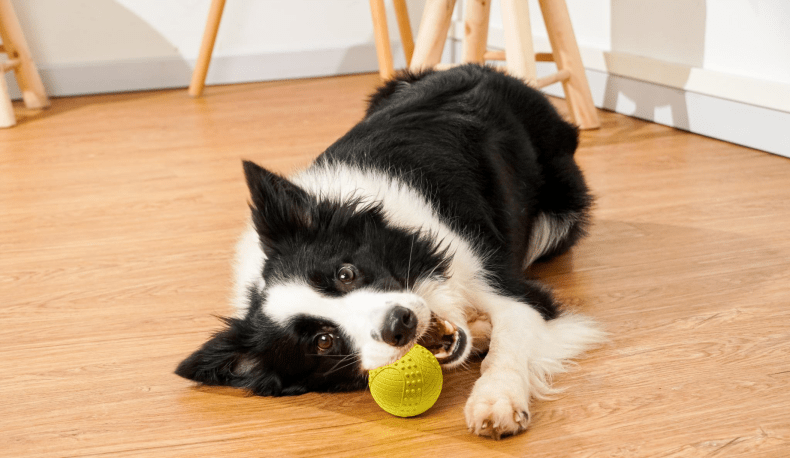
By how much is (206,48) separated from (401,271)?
13.0 ft

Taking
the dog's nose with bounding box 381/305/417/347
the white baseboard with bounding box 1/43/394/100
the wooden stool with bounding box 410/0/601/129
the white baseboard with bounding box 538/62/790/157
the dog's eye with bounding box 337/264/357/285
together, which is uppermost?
the dog's eye with bounding box 337/264/357/285

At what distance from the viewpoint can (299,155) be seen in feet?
12.3

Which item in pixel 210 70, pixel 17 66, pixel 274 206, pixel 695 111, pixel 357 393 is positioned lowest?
pixel 210 70

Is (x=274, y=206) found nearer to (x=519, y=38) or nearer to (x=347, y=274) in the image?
(x=347, y=274)

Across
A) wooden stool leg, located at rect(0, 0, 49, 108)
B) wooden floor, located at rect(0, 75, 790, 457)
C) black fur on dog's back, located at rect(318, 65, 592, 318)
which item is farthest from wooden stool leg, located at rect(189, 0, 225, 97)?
black fur on dog's back, located at rect(318, 65, 592, 318)

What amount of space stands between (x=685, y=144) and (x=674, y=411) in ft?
7.58

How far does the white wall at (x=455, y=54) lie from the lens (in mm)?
3270

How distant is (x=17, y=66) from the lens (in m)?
4.93

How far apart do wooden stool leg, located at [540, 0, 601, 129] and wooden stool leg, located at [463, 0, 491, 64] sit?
302mm

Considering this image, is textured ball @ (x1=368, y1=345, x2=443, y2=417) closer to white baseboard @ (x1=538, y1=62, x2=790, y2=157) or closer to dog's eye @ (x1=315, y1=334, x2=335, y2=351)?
dog's eye @ (x1=315, y1=334, x2=335, y2=351)

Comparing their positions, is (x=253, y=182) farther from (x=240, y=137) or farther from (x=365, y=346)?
(x=240, y=137)

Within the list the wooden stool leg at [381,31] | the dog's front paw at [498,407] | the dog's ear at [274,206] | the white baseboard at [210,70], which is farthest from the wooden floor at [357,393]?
the white baseboard at [210,70]

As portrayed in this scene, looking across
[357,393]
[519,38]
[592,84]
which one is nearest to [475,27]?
[519,38]

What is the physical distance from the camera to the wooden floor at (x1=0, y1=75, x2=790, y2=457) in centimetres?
150
